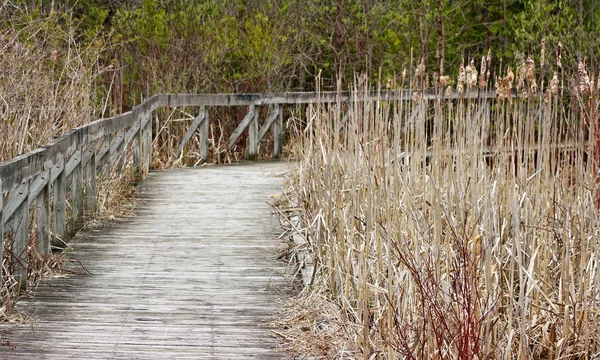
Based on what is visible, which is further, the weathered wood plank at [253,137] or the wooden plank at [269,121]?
the wooden plank at [269,121]

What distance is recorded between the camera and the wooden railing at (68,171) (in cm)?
580

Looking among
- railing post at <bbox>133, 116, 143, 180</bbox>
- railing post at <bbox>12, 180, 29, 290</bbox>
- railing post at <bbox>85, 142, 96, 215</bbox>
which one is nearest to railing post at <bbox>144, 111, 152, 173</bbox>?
railing post at <bbox>133, 116, 143, 180</bbox>

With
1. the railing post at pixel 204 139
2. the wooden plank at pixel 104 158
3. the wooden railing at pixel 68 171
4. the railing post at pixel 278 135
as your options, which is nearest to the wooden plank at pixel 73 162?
the wooden railing at pixel 68 171

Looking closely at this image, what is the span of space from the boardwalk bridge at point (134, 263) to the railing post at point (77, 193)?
0.01 m

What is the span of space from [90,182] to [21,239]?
2328 millimetres

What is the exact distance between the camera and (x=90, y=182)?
8172mm

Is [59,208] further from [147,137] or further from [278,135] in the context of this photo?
[278,135]

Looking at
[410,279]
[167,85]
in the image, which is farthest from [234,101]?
[410,279]

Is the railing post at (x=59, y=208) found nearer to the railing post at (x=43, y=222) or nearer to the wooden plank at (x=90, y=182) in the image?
the railing post at (x=43, y=222)

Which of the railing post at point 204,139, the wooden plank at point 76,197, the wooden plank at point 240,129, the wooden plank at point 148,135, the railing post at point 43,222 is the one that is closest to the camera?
the railing post at point 43,222

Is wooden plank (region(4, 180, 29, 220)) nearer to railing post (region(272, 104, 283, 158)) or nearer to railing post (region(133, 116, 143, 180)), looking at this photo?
railing post (region(133, 116, 143, 180))

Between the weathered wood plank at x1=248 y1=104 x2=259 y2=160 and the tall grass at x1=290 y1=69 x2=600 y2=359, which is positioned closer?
the tall grass at x1=290 y1=69 x2=600 y2=359

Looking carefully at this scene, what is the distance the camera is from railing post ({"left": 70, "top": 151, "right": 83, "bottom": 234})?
767 centimetres

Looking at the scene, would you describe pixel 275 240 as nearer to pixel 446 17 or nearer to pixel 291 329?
pixel 291 329
